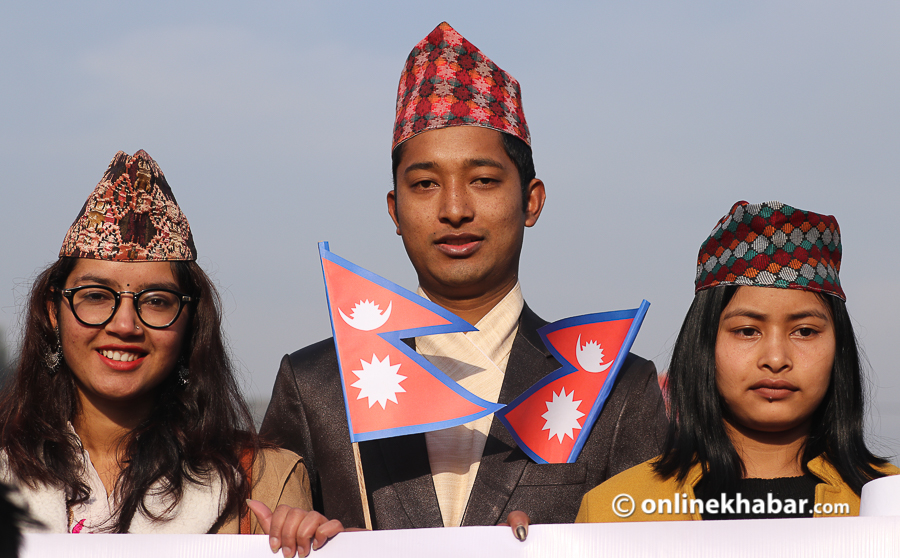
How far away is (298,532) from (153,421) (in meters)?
0.95

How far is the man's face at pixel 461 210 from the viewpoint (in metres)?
3.76

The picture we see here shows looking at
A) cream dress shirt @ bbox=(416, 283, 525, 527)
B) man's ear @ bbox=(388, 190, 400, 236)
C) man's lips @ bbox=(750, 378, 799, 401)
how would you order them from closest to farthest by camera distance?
man's lips @ bbox=(750, 378, 799, 401)
cream dress shirt @ bbox=(416, 283, 525, 527)
man's ear @ bbox=(388, 190, 400, 236)

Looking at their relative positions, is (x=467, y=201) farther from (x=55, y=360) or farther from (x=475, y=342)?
(x=55, y=360)

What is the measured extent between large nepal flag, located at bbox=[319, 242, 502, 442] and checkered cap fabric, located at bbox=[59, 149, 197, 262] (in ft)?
1.81

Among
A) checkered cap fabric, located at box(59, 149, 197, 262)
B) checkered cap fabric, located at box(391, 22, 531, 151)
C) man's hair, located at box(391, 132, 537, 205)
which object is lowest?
checkered cap fabric, located at box(59, 149, 197, 262)

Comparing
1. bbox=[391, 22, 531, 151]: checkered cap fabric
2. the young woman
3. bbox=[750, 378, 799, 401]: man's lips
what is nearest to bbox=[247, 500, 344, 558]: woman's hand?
the young woman

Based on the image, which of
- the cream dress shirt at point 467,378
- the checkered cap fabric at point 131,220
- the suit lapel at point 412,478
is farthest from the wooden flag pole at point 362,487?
the checkered cap fabric at point 131,220

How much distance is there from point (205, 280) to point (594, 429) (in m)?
1.53

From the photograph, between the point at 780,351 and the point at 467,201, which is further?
the point at 467,201

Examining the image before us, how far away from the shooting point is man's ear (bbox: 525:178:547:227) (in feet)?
13.3

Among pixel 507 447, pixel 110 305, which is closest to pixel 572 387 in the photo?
pixel 507 447

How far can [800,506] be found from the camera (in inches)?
127

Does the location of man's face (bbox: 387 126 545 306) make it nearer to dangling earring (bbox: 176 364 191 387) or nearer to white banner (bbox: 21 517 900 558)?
dangling earring (bbox: 176 364 191 387)

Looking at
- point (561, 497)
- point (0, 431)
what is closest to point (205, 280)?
point (0, 431)
